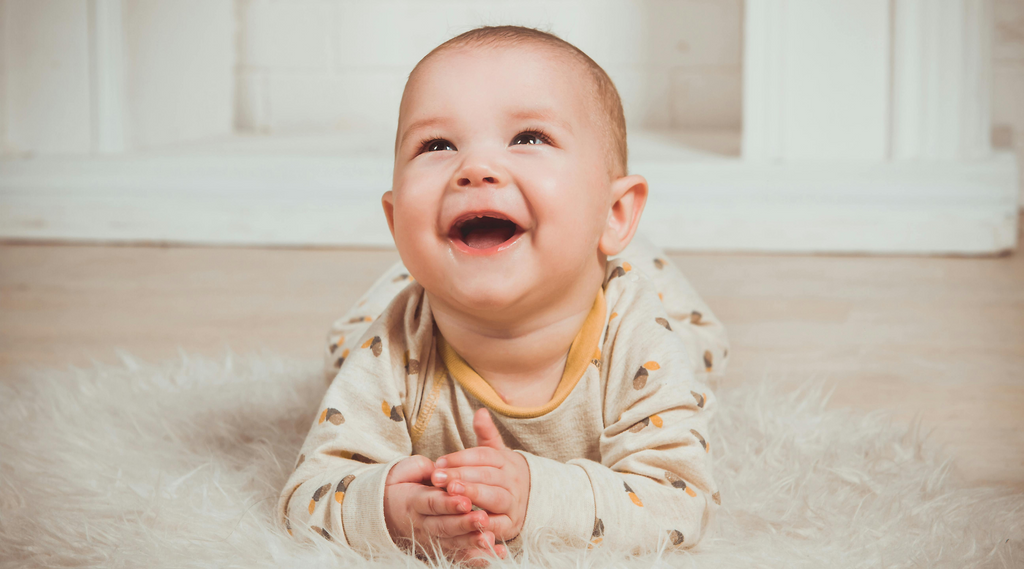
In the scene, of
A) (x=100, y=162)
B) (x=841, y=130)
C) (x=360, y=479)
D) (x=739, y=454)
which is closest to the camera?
(x=360, y=479)

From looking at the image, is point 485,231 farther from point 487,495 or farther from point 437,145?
point 487,495

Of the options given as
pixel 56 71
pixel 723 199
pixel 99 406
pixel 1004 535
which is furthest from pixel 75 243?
pixel 1004 535

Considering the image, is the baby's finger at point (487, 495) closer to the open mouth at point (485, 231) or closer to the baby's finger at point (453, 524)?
the baby's finger at point (453, 524)

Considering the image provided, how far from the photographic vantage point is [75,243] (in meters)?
2.05

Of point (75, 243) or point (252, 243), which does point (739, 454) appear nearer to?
point (252, 243)

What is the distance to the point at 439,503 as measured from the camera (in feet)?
1.79

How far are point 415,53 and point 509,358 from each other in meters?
2.40

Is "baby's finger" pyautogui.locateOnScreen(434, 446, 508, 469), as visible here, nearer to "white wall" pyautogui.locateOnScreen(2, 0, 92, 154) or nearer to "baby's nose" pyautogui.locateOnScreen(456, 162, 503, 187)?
"baby's nose" pyautogui.locateOnScreen(456, 162, 503, 187)

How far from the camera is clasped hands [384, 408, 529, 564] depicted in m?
0.55

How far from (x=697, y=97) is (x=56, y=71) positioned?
1837 mm

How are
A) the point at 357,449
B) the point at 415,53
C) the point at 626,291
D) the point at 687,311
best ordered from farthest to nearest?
the point at 415,53 < the point at 687,311 < the point at 626,291 < the point at 357,449

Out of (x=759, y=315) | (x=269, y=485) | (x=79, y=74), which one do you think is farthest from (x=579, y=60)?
(x=79, y=74)

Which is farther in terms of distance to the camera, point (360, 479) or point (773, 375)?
point (773, 375)

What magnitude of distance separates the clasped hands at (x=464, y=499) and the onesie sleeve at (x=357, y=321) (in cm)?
36
